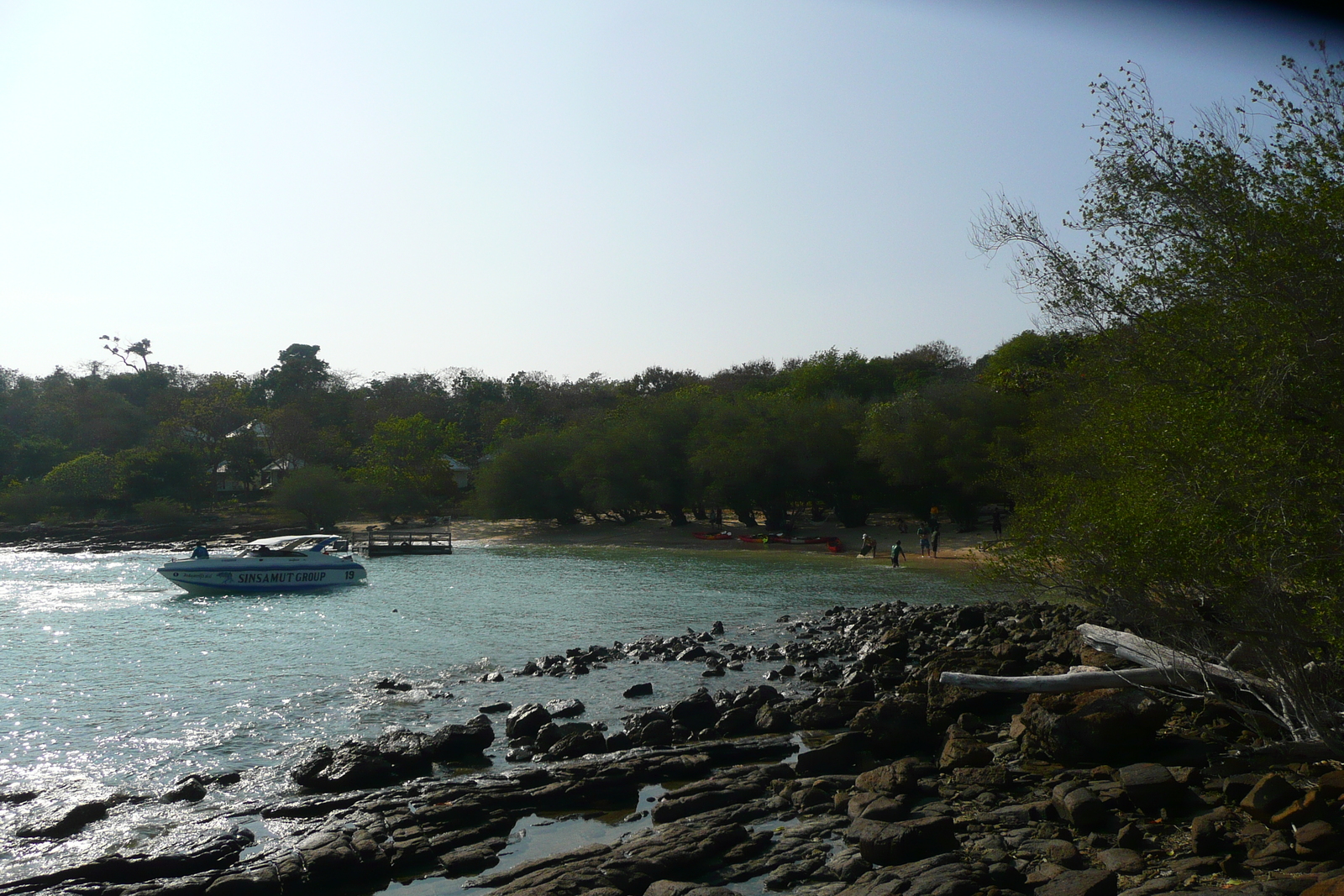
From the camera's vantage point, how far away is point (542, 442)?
202 ft

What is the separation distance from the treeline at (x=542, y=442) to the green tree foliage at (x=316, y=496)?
0.13 meters

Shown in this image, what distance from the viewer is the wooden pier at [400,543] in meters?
52.0

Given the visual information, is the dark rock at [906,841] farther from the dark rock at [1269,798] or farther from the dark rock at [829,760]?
the dark rock at [829,760]

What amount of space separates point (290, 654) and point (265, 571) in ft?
51.9

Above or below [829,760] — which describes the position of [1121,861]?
above

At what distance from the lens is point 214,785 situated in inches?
502

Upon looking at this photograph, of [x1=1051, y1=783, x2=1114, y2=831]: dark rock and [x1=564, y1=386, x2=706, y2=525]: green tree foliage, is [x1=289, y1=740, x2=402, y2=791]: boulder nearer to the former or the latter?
[x1=1051, y1=783, x2=1114, y2=831]: dark rock

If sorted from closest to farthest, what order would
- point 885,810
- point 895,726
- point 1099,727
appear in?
point 885,810
point 1099,727
point 895,726

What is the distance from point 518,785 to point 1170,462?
8.75 metres

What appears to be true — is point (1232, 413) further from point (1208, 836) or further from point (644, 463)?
point (644, 463)

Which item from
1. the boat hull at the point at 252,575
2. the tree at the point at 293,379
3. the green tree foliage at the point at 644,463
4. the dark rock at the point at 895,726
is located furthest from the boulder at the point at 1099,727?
the tree at the point at 293,379

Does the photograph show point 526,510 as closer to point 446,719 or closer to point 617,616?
point 617,616

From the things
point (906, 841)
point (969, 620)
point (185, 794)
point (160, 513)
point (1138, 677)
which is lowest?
point (185, 794)

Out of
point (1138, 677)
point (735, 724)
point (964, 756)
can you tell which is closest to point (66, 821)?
point (735, 724)
